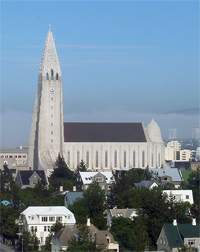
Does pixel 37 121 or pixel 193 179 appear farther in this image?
pixel 37 121

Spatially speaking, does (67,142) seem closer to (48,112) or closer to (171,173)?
(48,112)

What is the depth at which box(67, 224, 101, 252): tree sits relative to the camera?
49.9 meters

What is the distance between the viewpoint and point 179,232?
180 feet

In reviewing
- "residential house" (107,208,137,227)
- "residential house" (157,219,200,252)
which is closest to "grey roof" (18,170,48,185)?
"residential house" (107,208,137,227)

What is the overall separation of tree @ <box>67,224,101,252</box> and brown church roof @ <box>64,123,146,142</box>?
7705 cm

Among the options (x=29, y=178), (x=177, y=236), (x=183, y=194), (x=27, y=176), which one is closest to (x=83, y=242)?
(x=177, y=236)

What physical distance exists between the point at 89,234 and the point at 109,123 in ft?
280

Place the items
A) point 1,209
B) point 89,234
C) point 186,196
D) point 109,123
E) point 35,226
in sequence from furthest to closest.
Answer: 1. point 109,123
2. point 186,196
3. point 1,209
4. point 35,226
5. point 89,234

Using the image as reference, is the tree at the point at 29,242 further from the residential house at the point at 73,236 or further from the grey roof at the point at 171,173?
the grey roof at the point at 171,173

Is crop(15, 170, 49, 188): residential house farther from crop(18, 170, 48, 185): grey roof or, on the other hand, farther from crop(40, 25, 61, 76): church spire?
crop(40, 25, 61, 76): church spire

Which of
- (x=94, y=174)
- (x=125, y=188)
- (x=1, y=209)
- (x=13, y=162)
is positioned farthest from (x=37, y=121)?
(x=1, y=209)

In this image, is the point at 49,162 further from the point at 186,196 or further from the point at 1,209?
the point at 1,209

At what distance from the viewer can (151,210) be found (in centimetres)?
6203

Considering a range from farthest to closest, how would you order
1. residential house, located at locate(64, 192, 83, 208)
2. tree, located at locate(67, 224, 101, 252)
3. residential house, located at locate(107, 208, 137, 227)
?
residential house, located at locate(64, 192, 83, 208)
residential house, located at locate(107, 208, 137, 227)
tree, located at locate(67, 224, 101, 252)
